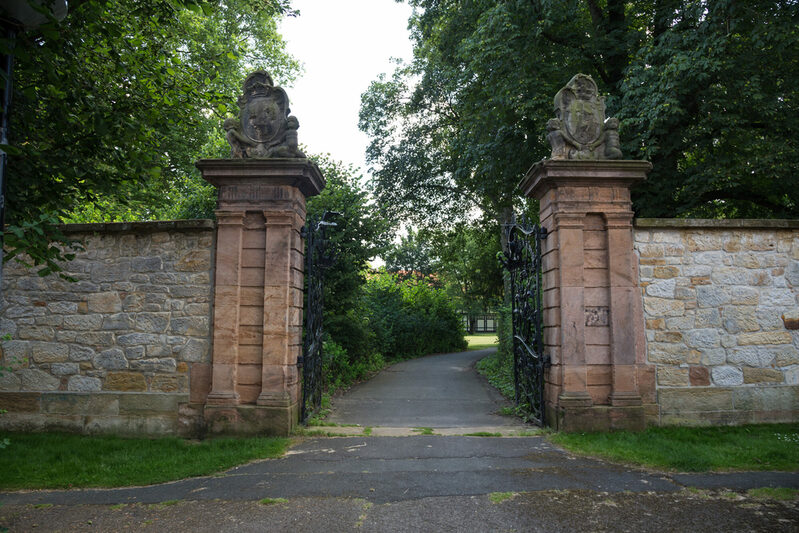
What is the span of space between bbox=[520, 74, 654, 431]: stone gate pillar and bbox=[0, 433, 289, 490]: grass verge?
11.1 ft

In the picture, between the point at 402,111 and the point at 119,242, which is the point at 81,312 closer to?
the point at 119,242

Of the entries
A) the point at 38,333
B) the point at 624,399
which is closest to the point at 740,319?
the point at 624,399

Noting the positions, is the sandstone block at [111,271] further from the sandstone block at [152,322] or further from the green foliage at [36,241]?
the green foliage at [36,241]

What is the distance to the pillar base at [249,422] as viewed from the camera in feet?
18.2

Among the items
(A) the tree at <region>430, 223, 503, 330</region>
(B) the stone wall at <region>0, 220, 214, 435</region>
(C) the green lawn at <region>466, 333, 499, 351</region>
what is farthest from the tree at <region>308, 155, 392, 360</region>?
(A) the tree at <region>430, 223, 503, 330</region>

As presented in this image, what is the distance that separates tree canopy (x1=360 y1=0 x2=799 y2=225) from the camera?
8461 millimetres

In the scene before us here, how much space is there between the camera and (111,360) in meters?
5.84

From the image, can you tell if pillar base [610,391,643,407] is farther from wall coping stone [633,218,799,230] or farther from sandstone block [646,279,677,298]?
wall coping stone [633,218,799,230]

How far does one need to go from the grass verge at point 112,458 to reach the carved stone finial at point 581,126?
4761mm

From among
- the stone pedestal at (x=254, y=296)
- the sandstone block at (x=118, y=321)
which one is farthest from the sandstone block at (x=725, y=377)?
the sandstone block at (x=118, y=321)

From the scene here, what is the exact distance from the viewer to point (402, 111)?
20016mm

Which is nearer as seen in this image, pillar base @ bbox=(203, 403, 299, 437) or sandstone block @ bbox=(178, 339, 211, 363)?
pillar base @ bbox=(203, 403, 299, 437)

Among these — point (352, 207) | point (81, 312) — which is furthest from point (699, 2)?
point (81, 312)

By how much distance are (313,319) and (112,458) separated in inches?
107
